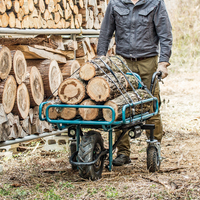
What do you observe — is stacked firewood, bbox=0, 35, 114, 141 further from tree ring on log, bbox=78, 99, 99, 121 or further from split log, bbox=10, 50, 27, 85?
tree ring on log, bbox=78, 99, 99, 121

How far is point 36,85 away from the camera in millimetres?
4781

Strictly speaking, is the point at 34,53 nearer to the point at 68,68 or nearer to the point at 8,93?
the point at 8,93

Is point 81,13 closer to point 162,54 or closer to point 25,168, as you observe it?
point 162,54

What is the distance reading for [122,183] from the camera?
3.17m

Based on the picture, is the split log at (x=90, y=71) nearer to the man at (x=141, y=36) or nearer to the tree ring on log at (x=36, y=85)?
the man at (x=141, y=36)

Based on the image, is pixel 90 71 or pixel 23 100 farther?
pixel 23 100

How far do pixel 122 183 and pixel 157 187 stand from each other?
1.06 ft

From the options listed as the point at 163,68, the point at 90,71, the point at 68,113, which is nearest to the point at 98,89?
the point at 90,71

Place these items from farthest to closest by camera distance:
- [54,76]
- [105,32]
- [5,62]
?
1. [54,76]
2. [105,32]
3. [5,62]

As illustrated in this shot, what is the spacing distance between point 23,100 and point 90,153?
1.72m

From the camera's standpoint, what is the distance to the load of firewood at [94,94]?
3088 millimetres

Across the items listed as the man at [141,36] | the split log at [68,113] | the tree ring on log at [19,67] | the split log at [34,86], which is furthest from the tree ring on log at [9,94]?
the man at [141,36]

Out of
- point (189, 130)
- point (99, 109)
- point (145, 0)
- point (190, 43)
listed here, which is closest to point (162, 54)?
point (145, 0)

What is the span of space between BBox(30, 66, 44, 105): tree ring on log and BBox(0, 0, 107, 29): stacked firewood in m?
0.67
